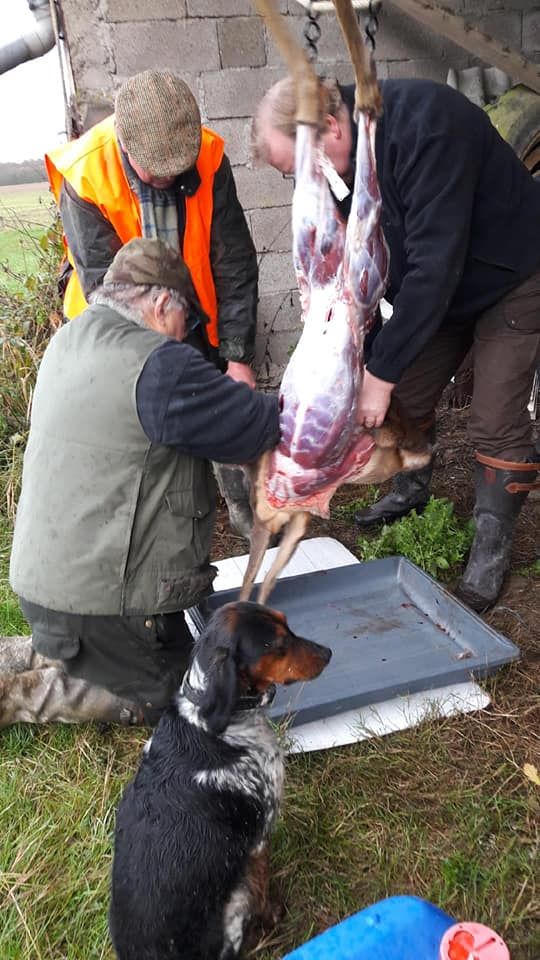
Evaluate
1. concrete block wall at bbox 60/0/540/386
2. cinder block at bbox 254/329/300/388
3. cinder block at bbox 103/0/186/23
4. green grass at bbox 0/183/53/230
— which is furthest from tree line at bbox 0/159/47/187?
cinder block at bbox 254/329/300/388

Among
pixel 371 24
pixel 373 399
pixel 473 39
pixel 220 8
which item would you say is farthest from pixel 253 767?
pixel 371 24

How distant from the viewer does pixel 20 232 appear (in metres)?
5.55

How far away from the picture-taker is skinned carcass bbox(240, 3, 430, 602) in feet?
7.58

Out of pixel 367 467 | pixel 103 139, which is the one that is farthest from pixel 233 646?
pixel 103 139

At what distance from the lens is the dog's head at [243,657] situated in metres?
2.05

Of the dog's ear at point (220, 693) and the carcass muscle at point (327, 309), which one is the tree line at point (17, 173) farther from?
the dog's ear at point (220, 693)

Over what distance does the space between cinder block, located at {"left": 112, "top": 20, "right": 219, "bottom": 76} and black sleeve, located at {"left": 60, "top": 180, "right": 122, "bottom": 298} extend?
1.70 m

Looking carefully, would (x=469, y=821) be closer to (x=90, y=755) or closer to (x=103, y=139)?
(x=90, y=755)

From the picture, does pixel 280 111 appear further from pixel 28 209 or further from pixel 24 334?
pixel 28 209

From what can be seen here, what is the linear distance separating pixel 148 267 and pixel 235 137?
302 centimetres

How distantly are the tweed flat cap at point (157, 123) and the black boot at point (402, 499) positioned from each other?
227 centimetres

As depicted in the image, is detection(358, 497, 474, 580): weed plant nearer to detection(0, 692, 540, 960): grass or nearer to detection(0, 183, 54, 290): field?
detection(0, 692, 540, 960): grass

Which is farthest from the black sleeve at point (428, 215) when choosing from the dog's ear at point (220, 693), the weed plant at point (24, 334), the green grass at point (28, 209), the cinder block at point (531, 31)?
the green grass at point (28, 209)

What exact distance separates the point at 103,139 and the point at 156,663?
2.33 m
